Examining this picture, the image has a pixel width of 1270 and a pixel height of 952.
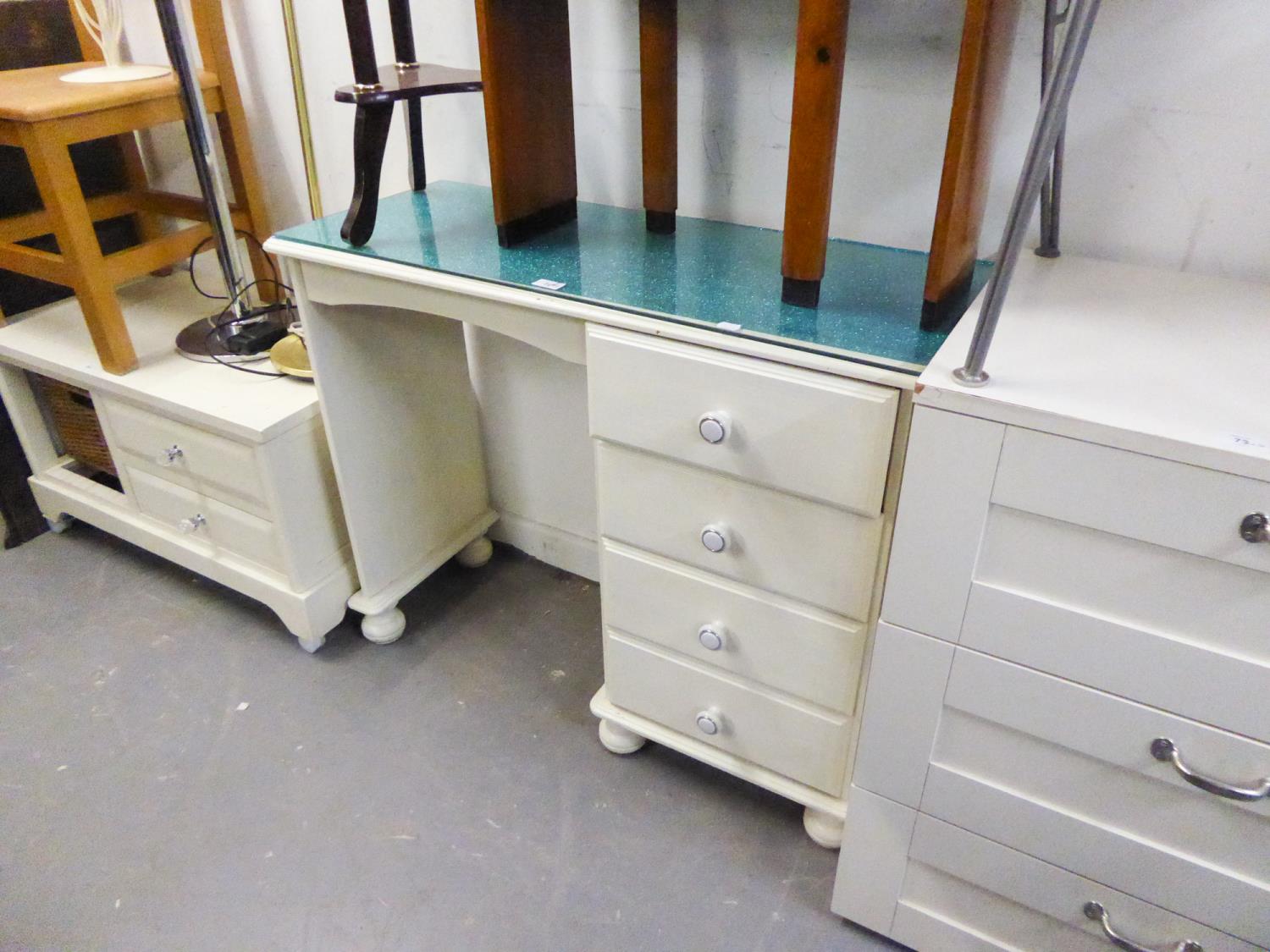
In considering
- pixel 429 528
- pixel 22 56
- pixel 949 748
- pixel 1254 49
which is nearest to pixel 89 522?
pixel 429 528

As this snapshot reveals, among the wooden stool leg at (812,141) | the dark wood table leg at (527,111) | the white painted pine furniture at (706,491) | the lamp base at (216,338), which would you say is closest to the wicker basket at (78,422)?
the lamp base at (216,338)

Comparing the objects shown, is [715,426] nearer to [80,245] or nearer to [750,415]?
[750,415]

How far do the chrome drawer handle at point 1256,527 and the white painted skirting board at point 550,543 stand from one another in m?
1.17

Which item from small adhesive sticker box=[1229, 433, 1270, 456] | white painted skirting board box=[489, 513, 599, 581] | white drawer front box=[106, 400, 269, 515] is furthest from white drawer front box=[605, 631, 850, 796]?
white drawer front box=[106, 400, 269, 515]

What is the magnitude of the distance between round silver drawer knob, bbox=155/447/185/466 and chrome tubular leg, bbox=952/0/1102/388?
4.29 feet

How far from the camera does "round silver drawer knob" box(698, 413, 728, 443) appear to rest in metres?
0.93

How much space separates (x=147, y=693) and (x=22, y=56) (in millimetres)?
1223

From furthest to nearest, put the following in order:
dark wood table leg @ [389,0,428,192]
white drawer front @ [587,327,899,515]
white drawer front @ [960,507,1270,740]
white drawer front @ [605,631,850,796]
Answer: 1. dark wood table leg @ [389,0,428,192]
2. white drawer front @ [605,631,850,796]
3. white drawer front @ [587,327,899,515]
4. white drawer front @ [960,507,1270,740]

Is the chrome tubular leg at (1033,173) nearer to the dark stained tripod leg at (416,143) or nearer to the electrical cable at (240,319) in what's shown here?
the dark stained tripod leg at (416,143)

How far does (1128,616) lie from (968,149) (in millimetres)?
461

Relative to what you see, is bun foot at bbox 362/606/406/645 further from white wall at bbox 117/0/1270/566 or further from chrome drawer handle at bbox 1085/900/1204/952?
chrome drawer handle at bbox 1085/900/1204/952

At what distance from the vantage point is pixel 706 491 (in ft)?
3.35

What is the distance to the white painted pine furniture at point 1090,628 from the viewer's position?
28.1 inches

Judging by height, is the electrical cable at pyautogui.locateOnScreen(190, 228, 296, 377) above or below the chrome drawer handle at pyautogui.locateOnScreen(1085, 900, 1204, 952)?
above
